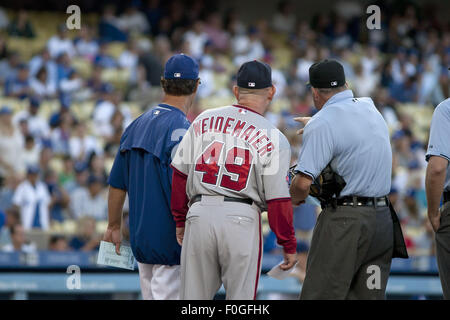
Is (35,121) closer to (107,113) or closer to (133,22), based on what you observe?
(107,113)

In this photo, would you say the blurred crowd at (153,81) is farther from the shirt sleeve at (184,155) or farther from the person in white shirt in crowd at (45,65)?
the shirt sleeve at (184,155)

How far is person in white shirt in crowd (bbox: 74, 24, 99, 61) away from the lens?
52.2 ft

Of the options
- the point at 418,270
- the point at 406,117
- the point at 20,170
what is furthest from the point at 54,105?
the point at 418,270

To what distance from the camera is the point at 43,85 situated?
14641 mm

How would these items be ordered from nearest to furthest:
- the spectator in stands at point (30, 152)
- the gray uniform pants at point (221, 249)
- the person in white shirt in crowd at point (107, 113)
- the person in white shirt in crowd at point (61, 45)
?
the gray uniform pants at point (221, 249) < the spectator in stands at point (30, 152) < the person in white shirt in crowd at point (107, 113) < the person in white shirt in crowd at point (61, 45)

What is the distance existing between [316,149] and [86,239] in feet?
20.7

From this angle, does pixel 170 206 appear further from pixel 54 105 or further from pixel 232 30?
pixel 232 30

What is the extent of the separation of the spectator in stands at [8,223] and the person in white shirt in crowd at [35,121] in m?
2.24

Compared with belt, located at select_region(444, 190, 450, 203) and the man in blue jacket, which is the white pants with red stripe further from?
belt, located at select_region(444, 190, 450, 203)

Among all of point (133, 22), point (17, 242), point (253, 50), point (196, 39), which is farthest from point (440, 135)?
point (133, 22)

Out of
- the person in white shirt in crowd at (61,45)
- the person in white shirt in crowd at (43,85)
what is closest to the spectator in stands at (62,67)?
the person in white shirt in crowd at (43,85)

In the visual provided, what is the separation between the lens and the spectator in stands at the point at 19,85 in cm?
1441

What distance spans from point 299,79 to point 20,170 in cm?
659
